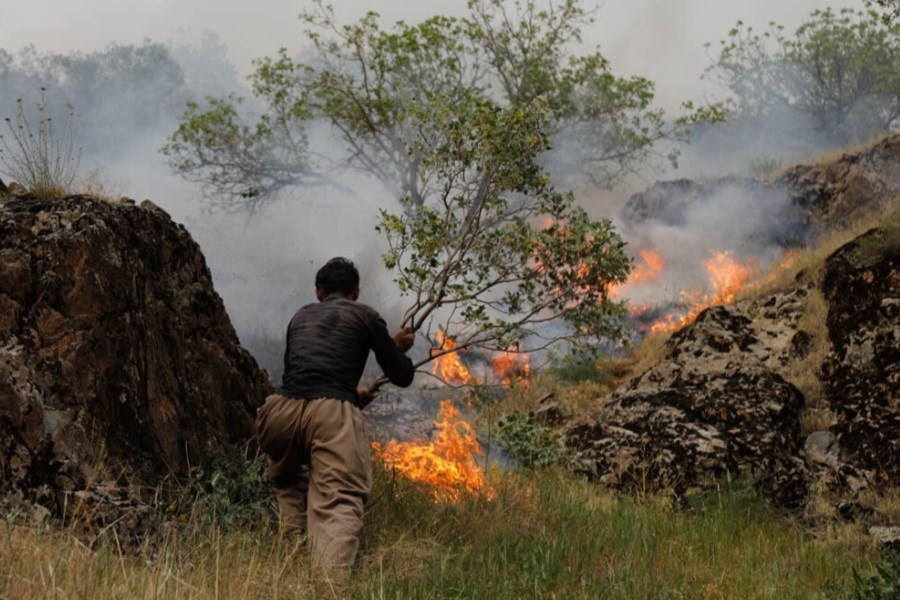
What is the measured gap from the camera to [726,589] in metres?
5.30

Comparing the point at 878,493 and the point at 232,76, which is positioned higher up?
the point at 232,76

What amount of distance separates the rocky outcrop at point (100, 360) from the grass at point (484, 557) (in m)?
0.63

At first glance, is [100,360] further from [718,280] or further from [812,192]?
[812,192]

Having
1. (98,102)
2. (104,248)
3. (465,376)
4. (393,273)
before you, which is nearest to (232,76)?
(98,102)

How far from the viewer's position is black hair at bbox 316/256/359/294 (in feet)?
19.5

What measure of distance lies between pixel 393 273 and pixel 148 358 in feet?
73.6

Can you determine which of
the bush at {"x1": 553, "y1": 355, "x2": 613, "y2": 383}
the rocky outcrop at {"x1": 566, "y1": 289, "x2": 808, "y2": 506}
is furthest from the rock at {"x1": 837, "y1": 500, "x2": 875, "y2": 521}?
the bush at {"x1": 553, "y1": 355, "x2": 613, "y2": 383}

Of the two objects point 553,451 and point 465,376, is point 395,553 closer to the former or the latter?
point 553,451

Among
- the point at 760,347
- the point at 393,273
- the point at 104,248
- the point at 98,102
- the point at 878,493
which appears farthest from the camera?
the point at 98,102

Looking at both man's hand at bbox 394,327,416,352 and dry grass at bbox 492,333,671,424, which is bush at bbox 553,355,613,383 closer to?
dry grass at bbox 492,333,671,424

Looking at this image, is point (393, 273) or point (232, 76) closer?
point (393, 273)

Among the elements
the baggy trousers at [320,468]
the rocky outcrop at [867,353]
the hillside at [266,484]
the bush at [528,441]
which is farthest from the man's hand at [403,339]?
the rocky outcrop at [867,353]

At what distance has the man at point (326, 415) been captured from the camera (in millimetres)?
5297

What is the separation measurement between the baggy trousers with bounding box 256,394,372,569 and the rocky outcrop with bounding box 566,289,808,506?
3776 millimetres
